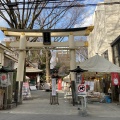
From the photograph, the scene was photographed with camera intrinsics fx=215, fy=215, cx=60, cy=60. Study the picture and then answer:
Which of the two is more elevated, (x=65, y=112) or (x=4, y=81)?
(x=4, y=81)

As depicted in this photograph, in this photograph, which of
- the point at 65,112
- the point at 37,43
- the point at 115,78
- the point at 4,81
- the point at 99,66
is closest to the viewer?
the point at 65,112

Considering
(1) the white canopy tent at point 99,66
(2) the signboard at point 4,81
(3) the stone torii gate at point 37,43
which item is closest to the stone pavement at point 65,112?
(2) the signboard at point 4,81

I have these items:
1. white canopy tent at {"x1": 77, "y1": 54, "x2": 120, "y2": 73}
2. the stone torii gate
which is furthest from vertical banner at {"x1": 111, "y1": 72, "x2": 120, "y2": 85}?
the stone torii gate

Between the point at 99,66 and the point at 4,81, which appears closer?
the point at 4,81

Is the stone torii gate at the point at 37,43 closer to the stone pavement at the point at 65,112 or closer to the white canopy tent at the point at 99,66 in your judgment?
the white canopy tent at the point at 99,66

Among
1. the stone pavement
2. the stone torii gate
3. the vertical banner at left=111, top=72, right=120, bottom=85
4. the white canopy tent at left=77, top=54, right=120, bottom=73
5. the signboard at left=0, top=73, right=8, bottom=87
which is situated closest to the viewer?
the stone pavement

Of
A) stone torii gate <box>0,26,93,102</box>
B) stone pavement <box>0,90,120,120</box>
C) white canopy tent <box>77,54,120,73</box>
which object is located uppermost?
stone torii gate <box>0,26,93,102</box>

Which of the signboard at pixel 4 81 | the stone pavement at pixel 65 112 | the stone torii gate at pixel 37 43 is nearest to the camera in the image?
the stone pavement at pixel 65 112

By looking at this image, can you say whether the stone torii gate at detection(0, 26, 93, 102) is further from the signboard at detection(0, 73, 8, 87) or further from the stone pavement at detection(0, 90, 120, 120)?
the stone pavement at detection(0, 90, 120, 120)

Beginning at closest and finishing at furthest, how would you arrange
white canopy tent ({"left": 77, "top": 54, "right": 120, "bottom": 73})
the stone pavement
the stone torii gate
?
the stone pavement < white canopy tent ({"left": 77, "top": 54, "right": 120, "bottom": 73}) < the stone torii gate

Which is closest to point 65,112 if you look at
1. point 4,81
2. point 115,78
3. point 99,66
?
point 4,81

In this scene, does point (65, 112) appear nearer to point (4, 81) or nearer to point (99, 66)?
point (4, 81)

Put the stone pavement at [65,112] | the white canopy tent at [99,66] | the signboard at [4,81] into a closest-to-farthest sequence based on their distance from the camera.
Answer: the stone pavement at [65,112], the signboard at [4,81], the white canopy tent at [99,66]

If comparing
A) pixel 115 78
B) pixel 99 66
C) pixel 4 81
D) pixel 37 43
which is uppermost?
pixel 37 43
